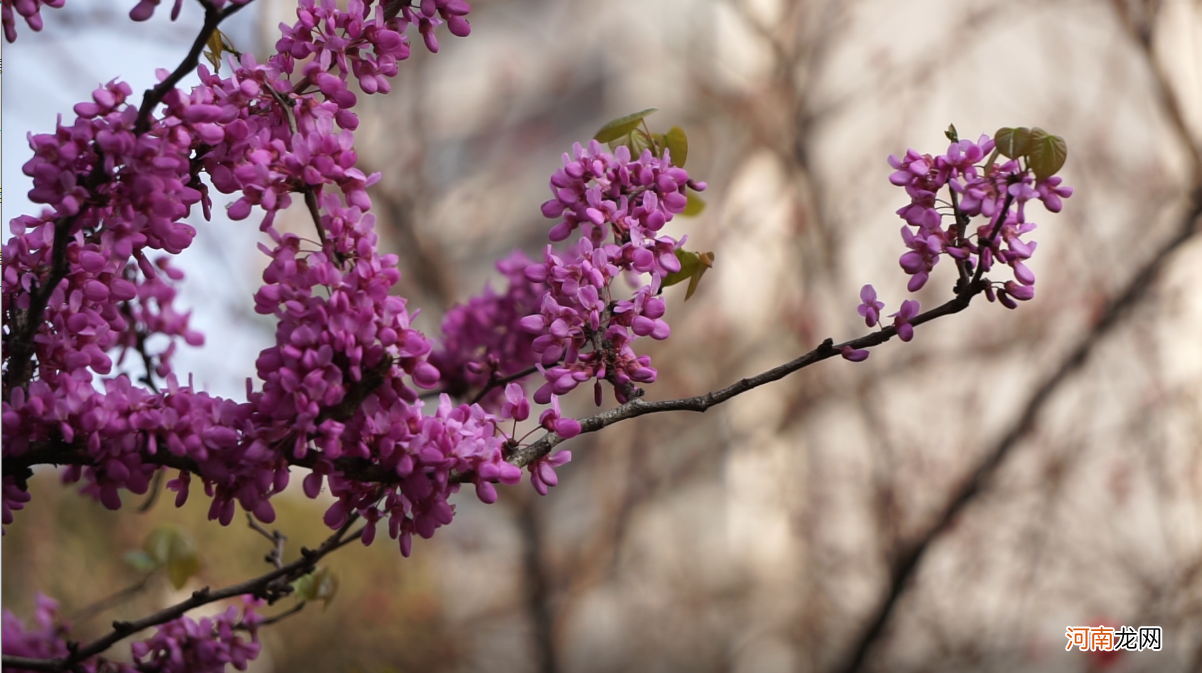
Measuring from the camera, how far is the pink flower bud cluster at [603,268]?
449 millimetres

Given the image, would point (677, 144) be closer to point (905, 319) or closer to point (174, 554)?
point (905, 319)

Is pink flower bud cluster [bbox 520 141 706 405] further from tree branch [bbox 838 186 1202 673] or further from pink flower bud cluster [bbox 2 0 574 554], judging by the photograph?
tree branch [bbox 838 186 1202 673]

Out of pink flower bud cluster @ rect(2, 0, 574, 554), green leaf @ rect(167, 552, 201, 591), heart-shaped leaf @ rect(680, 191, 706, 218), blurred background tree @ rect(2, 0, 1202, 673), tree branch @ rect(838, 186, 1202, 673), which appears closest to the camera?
pink flower bud cluster @ rect(2, 0, 574, 554)

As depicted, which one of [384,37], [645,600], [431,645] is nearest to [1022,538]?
[645,600]

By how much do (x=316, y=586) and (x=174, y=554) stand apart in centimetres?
16

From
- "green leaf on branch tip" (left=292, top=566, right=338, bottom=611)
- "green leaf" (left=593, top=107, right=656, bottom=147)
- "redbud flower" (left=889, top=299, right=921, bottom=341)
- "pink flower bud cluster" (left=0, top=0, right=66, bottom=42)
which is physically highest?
"green leaf" (left=593, top=107, right=656, bottom=147)

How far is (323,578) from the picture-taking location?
0.63 meters

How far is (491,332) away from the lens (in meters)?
0.69

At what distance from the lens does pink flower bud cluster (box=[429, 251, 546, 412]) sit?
0.67 meters

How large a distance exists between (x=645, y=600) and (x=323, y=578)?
1.90 meters

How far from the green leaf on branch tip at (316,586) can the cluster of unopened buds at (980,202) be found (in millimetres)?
372

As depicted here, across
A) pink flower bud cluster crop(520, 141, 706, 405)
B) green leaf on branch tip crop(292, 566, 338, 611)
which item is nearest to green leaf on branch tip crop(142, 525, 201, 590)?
green leaf on branch tip crop(292, 566, 338, 611)

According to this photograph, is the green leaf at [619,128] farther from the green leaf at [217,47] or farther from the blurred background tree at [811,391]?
the blurred background tree at [811,391]

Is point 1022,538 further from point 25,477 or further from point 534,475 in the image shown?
point 25,477
